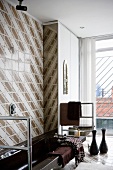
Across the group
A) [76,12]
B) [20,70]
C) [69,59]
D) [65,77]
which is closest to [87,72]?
[69,59]

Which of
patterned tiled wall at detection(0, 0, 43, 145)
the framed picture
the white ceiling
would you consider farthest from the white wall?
patterned tiled wall at detection(0, 0, 43, 145)

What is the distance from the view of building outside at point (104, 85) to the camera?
235 inches

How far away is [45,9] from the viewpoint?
4012 millimetres

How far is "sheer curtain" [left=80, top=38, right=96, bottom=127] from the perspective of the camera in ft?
19.1

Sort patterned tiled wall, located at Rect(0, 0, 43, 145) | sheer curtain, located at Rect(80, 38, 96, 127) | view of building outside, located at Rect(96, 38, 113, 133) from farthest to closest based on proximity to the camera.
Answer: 1. view of building outside, located at Rect(96, 38, 113, 133)
2. sheer curtain, located at Rect(80, 38, 96, 127)
3. patterned tiled wall, located at Rect(0, 0, 43, 145)

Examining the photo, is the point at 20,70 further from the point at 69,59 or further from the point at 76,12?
the point at 69,59

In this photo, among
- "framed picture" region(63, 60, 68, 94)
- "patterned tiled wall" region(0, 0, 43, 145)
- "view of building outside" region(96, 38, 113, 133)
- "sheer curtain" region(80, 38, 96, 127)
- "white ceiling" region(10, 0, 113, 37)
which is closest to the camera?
"patterned tiled wall" region(0, 0, 43, 145)

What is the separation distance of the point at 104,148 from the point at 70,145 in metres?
0.90

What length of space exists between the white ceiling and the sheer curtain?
0.75m

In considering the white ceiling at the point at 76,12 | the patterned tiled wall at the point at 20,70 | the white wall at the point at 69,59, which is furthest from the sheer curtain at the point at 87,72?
the patterned tiled wall at the point at 20,70

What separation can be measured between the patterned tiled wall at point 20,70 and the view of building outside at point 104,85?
6.57ft

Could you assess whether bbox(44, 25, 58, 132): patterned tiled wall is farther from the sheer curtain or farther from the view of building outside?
the view of building outside

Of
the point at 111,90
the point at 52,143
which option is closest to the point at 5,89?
the point at 52,143

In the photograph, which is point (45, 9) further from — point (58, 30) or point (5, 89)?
point (5, 89)
